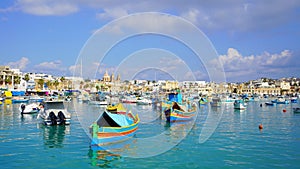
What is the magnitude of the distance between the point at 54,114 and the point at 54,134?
5.70 m

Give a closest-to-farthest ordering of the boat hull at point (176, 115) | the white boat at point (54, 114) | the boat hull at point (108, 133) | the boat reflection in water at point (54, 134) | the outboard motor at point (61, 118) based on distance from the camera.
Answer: the boat hull at point (108, 133) < the boat reflection in water at point (54, 134) < the white boat at point (54, 114) < the outboard motor at point (61, 118) < the boat hull at point (176, 115)

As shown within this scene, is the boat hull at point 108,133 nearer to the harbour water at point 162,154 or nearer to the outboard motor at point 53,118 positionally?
the harbour water at point 162,154

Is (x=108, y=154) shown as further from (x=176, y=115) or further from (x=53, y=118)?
(x=176, y=115)

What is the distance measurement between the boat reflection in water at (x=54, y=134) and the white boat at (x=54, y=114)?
779 millimetres

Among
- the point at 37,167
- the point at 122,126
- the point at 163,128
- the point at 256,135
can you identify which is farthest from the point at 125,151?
the point at 256,135

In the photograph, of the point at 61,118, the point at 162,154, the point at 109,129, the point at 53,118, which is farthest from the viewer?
the point at 61,118

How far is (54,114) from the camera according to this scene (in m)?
31.0

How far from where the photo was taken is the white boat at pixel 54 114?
3070 centimetres

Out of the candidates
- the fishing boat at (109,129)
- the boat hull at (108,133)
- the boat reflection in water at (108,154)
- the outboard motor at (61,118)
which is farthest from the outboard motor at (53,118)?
the boat reflection in water at (108,154)

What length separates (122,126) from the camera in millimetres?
21672

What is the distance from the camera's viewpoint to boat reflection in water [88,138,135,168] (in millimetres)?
16312

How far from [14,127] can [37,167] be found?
15.9 m

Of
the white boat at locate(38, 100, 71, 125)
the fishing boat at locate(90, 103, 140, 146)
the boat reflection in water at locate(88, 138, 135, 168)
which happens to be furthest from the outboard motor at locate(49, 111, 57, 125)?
the boat reflection in water at locate(88, 138, 135, 168)

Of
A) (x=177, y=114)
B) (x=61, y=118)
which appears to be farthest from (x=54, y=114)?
(x=177, y=114)
